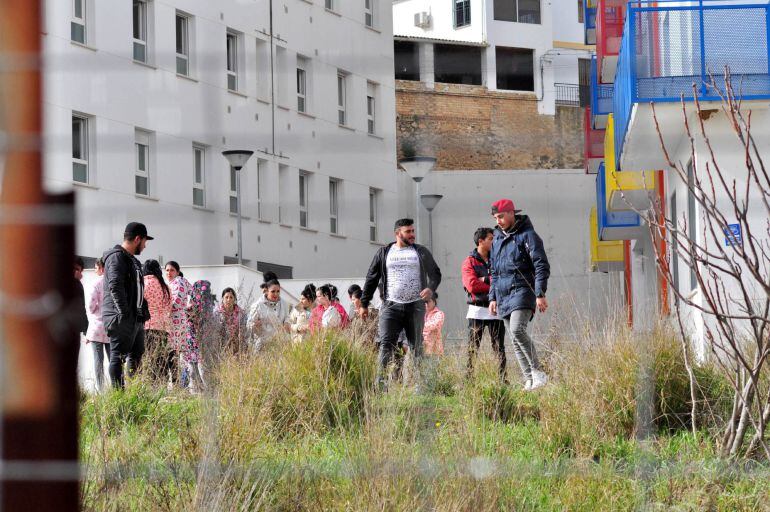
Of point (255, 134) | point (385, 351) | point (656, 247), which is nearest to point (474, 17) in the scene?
point (255, 134)

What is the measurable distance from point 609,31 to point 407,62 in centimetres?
3522

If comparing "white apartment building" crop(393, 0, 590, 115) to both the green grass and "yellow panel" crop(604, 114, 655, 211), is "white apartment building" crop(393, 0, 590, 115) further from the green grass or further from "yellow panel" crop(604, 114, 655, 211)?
the green grass

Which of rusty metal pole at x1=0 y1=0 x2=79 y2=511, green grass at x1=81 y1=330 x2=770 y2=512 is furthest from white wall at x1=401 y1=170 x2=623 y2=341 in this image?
rusty metal pole at x1=0 y1=0 x2=79 y2=511

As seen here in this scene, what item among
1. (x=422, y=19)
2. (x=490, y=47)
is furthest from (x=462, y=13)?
(x=490, y=47)

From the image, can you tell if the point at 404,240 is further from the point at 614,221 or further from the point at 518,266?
the point at 614,221

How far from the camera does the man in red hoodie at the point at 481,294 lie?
12656 mm

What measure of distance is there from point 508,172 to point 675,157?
84.5 ft

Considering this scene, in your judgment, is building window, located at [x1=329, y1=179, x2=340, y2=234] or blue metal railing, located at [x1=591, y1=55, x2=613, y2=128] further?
building window, located at [x1=329, y1=179, x2=340, y2=234]

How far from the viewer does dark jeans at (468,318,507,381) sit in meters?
11.4

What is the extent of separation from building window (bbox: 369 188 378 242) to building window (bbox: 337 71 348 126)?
102 inches

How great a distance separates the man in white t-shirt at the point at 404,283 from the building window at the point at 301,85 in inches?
964

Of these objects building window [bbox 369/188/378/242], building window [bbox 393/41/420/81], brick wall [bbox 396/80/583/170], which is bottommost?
building window [bbox 369/188/378/242]

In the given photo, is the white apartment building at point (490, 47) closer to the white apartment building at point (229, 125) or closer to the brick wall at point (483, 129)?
the brick wall at point (483, 129)

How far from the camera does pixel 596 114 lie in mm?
26016
